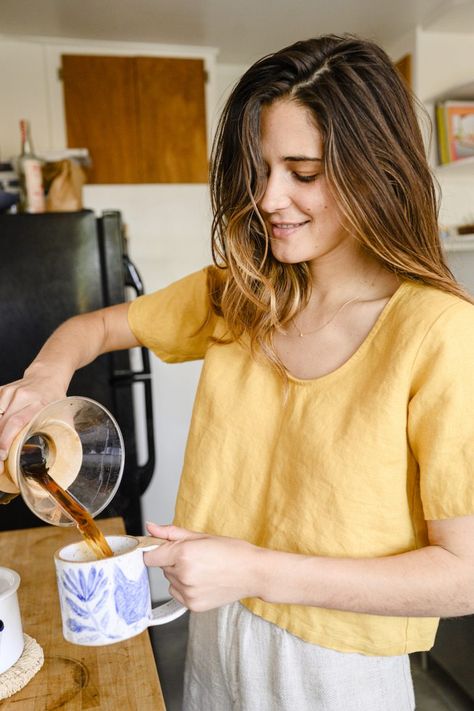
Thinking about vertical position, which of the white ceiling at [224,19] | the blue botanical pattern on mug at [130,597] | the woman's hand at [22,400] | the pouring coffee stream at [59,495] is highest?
the white ceiling at [224,19]

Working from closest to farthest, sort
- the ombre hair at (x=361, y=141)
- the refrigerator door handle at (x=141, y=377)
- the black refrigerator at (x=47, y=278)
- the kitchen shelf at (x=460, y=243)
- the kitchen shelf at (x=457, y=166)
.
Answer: the ombre hair at (x=361, y=141) → the black refrigerator at (x=47, y=278) → the refrigerator door handle at (x=141, y=377) → the kitchen shelf at (x=457, y=166) → the kitchen shelf at (x=460, y=243)

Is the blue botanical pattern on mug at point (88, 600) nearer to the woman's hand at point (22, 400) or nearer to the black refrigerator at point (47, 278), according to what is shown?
the woman's hand at point (22, 400)

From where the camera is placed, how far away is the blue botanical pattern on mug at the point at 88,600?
0.63 m

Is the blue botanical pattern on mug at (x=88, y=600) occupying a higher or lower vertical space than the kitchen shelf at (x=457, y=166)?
lower

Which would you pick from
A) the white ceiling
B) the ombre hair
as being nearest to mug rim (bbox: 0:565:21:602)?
the ombre hair

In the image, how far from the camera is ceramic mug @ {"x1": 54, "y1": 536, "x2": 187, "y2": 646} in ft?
2.06

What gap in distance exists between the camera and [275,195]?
0.80 meters

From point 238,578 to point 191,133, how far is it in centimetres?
256

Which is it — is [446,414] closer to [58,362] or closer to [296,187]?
[296,187]

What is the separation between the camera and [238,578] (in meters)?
0.68

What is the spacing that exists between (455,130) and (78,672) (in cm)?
276

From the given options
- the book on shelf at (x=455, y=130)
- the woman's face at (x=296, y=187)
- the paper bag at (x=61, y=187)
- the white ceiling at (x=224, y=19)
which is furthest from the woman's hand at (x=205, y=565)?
the book on shelf at (x=455, y=130)

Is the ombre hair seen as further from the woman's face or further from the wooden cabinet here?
the wooden cabinet

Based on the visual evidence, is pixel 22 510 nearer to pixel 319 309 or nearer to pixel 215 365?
pixel 215 365
